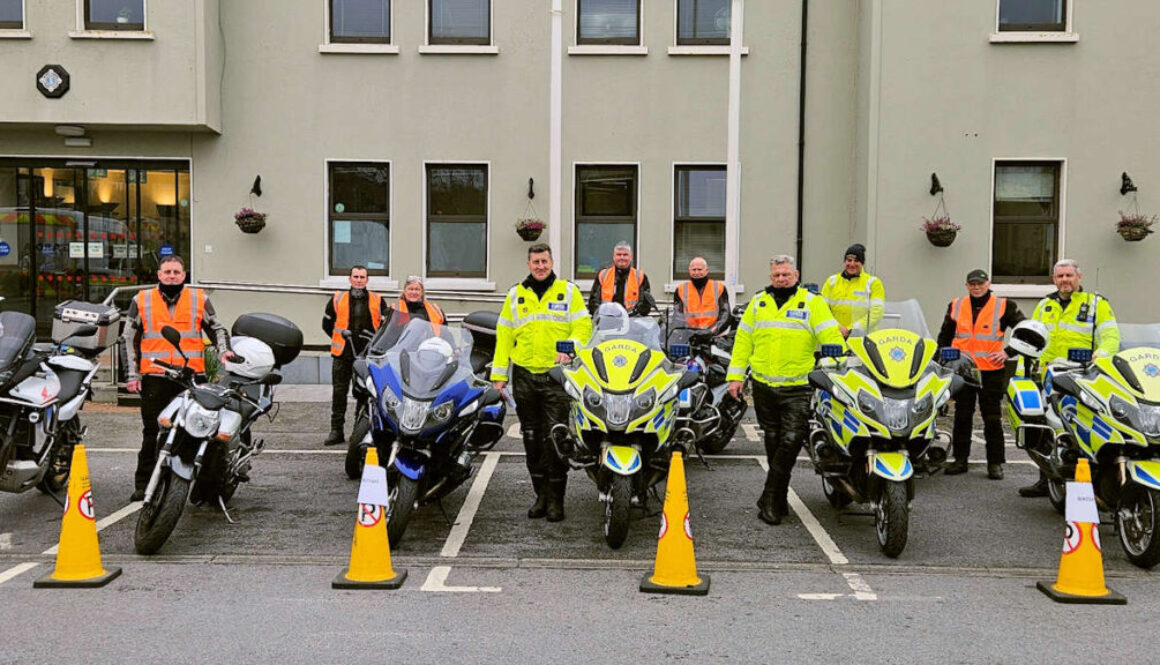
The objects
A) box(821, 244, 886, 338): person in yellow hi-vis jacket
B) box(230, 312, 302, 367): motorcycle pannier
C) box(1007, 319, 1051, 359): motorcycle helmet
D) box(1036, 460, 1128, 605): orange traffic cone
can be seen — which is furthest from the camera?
box(821, 244, 886, 338): person in yellow hi-vis jacket

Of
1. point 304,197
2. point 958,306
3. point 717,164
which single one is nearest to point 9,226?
point 304,197

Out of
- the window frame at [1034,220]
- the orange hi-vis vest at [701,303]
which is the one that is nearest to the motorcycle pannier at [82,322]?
the orange hi-vis vest at [701,303]

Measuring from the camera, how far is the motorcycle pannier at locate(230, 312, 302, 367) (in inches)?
266

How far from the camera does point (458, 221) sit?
14.6 m

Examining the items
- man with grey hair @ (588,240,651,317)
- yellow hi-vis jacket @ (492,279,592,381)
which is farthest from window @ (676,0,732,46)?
yellow hi-vis jacket @ (492,279,592,381)

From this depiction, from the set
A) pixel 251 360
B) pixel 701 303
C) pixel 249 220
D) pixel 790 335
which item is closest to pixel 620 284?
pixel 701 303

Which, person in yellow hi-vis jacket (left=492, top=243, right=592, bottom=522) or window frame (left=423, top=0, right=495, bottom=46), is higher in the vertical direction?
window frame (left=423, top=0, right=495, bottom=46)

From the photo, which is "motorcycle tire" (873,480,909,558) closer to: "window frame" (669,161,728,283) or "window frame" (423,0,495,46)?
"window frame" (669,161,728,283)

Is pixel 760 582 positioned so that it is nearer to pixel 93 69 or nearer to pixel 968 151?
pixel 968 151

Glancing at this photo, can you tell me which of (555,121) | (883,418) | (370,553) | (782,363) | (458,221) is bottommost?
(370,553)

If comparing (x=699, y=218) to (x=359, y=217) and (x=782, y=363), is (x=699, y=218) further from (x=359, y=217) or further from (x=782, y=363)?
(x=782, y=363)

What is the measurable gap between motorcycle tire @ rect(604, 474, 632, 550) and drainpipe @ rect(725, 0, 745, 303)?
713 cm

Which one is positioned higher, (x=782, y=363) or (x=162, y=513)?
(x=782, y=363)

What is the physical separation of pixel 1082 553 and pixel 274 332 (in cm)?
519
